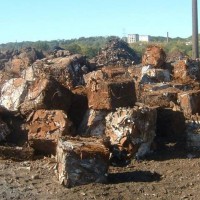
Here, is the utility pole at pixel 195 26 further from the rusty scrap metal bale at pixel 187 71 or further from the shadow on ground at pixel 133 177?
the shadow on ground at pixel 133 177

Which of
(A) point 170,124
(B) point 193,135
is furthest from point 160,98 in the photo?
(B) point 193,135

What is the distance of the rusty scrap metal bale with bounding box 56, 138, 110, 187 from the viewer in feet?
18.1

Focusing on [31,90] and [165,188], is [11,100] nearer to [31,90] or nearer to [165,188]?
[31,90]

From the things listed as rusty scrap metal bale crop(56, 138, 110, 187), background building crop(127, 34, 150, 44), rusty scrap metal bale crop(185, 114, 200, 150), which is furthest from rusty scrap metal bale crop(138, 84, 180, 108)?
background building crop(127, 34, 150, 44)

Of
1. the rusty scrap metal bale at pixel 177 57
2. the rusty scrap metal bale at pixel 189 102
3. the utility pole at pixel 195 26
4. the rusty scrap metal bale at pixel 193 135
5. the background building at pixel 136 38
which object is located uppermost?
the background building at pixel 136 38

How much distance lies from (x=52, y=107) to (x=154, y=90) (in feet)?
7.53

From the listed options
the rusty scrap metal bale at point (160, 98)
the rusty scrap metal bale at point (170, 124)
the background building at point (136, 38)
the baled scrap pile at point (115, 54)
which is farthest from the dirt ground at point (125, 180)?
the background building at point (136, 38)

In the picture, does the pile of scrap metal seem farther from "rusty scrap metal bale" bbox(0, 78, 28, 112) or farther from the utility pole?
the utility pole

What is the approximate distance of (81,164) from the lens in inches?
218

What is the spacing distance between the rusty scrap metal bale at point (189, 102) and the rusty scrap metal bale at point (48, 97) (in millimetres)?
2010

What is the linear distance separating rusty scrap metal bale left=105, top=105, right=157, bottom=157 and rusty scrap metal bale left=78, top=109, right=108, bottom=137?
43 centimetres

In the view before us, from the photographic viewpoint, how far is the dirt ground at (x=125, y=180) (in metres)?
5.34

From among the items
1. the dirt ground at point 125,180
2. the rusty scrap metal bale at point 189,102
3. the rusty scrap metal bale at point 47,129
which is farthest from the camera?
the rusty scrap metal bale at point 189,102

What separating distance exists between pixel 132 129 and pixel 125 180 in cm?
100
